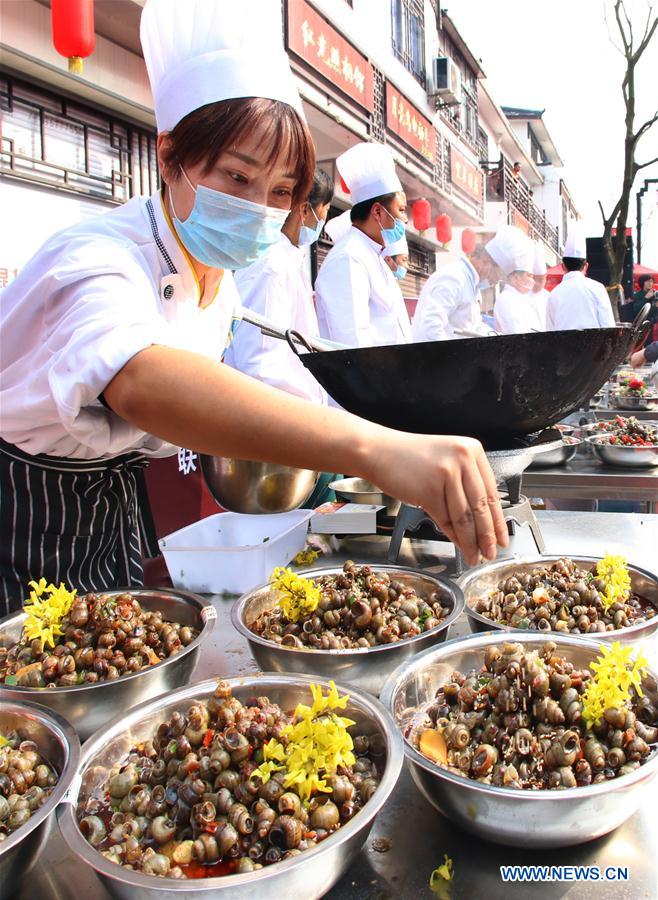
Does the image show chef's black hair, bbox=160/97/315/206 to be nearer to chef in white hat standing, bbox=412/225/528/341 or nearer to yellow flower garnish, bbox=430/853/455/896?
yellow flower garnish, bbox=430/853/455/896

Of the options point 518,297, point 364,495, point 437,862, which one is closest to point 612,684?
→ point 437,862

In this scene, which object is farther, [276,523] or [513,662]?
[276,523]

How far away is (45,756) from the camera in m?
0.97

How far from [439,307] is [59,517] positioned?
14.4 feet

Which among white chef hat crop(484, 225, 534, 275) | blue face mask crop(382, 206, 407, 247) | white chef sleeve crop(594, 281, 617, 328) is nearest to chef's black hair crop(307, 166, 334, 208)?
blue face mask crop(382, 206, 407, 247)

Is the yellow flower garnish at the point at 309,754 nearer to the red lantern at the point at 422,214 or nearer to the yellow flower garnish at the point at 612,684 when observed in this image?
the yellow flower garnish at the point at 612,684

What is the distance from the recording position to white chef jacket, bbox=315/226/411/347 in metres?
3.76

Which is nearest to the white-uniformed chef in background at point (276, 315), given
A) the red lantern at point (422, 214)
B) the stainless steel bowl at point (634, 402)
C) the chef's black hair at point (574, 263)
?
the stainless steel bowl at point (634, 402)

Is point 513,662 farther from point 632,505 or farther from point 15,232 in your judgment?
point 15,232

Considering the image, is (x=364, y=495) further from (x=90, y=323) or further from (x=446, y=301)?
(x=446, y=301)

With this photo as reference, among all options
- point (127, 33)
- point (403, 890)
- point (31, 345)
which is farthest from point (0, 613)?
point (127, 33)

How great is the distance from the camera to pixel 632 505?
4711 millimetres

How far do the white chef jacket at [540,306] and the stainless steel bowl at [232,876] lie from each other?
7.09 meters

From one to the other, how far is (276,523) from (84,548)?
1.87 feet
